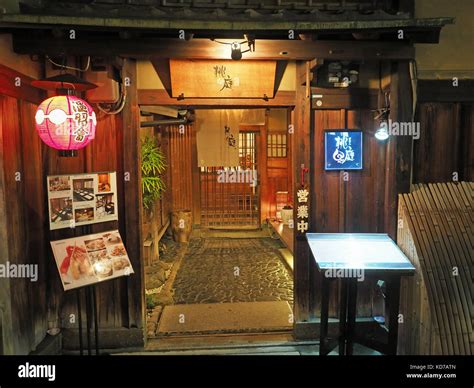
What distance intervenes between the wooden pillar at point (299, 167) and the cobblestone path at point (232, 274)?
1547 mm

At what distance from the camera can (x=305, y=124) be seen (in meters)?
6.19

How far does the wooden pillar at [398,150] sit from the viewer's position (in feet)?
19.3

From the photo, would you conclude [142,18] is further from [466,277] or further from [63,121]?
[466,277]

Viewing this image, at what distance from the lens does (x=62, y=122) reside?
4.70 metres

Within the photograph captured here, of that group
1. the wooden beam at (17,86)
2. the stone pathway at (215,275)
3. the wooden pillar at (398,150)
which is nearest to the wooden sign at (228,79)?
the wooden pillar at (398,150)

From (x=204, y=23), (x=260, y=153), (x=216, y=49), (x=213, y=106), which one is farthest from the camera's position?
(x=260, y=153)

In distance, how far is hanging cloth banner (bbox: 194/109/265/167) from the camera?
1088 cm

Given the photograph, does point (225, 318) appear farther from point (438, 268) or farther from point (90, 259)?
point (438, 268)

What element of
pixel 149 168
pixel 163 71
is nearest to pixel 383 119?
pixel 163 71

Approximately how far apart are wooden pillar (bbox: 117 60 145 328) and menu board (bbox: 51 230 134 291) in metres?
0.39

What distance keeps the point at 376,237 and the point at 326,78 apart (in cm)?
287

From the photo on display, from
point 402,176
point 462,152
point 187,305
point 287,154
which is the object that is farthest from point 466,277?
point 287,154

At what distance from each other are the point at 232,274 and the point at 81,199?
4943mm

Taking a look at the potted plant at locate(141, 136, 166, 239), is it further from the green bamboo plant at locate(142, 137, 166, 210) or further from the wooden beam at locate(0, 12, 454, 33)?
the wooden beam at locate(0, 12, 454, 33)
